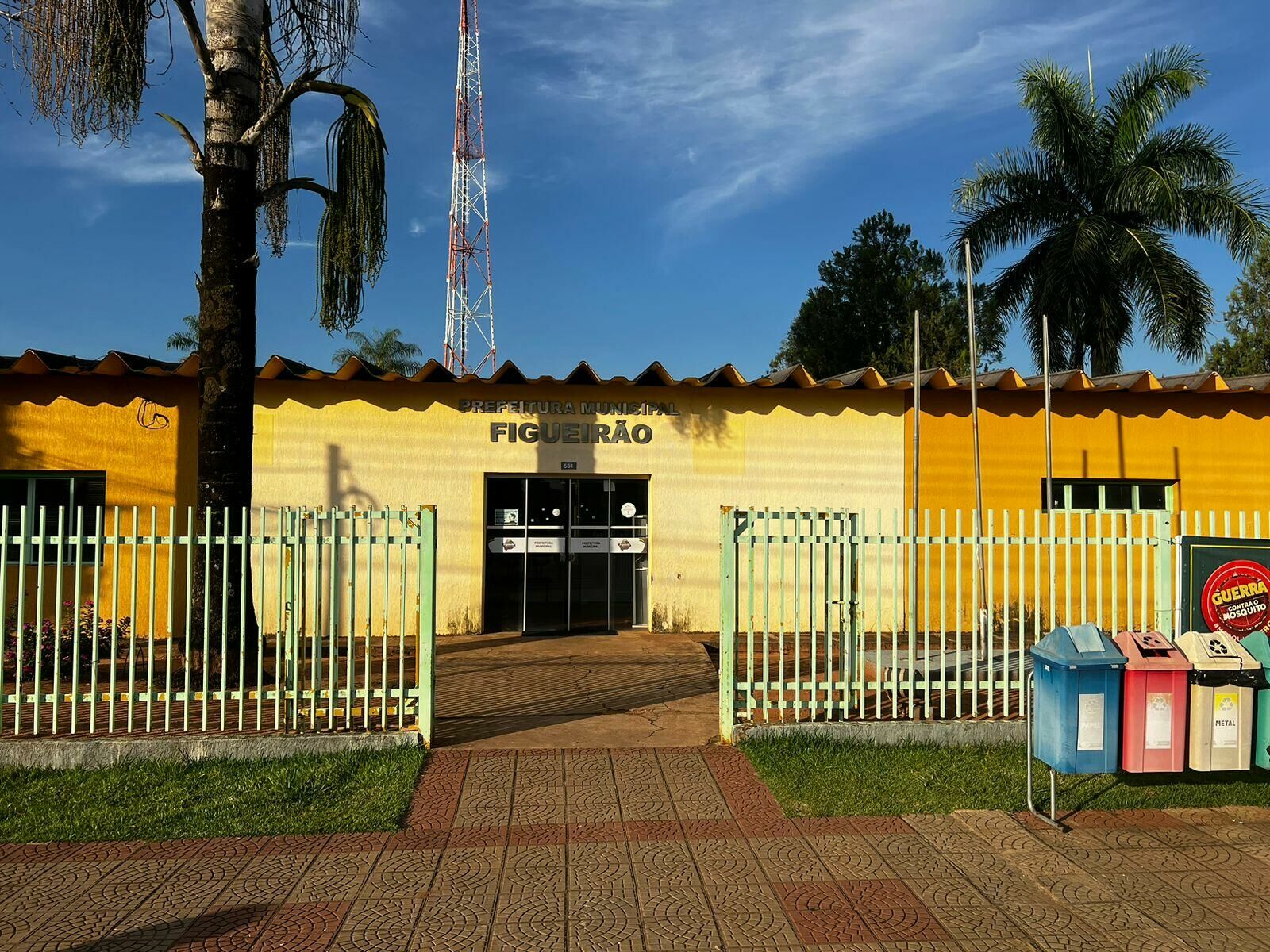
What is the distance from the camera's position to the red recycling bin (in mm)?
5215

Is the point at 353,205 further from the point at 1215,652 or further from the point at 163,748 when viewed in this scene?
the point at 1215,652

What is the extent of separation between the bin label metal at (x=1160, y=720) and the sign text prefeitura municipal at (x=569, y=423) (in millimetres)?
7619

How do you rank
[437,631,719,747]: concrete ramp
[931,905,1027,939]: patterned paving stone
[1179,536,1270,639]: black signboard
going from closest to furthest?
[931,905,1027,939]: patterned paving stone
[1179,536,1270,639]: black signboard
[437,631,719,747]: concrete ramp

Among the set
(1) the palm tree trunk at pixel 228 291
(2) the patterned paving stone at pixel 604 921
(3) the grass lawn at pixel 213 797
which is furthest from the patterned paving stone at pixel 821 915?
(1) the palm tree trunk at pixel 228 291

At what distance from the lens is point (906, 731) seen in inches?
273

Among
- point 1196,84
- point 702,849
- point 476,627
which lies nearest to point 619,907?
point 702,849

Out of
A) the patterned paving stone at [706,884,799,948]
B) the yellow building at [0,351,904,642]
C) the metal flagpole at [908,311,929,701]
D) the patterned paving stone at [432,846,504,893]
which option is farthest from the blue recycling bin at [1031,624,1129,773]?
the yellow building at [0,351,904,642]

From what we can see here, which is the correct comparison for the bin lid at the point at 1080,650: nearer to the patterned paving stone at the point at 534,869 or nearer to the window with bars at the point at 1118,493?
the patterned paving stone at the point at 534,869

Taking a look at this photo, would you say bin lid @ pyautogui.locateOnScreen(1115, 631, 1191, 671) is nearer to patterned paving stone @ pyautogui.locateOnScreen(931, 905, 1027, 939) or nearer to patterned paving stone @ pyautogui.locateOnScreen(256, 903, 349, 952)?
patterned paving stone @ pyautogui.locateOnScreen(931, 905, 1027, 939)

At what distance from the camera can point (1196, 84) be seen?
17.4 metres

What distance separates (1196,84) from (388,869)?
1968 centimetres

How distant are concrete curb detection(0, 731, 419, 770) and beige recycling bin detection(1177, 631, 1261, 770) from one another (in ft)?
17.2

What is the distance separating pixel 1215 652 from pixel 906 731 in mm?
2258

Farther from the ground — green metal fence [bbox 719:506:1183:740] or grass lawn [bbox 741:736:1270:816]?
green metal fence [bbox 719:506:1183:740]
